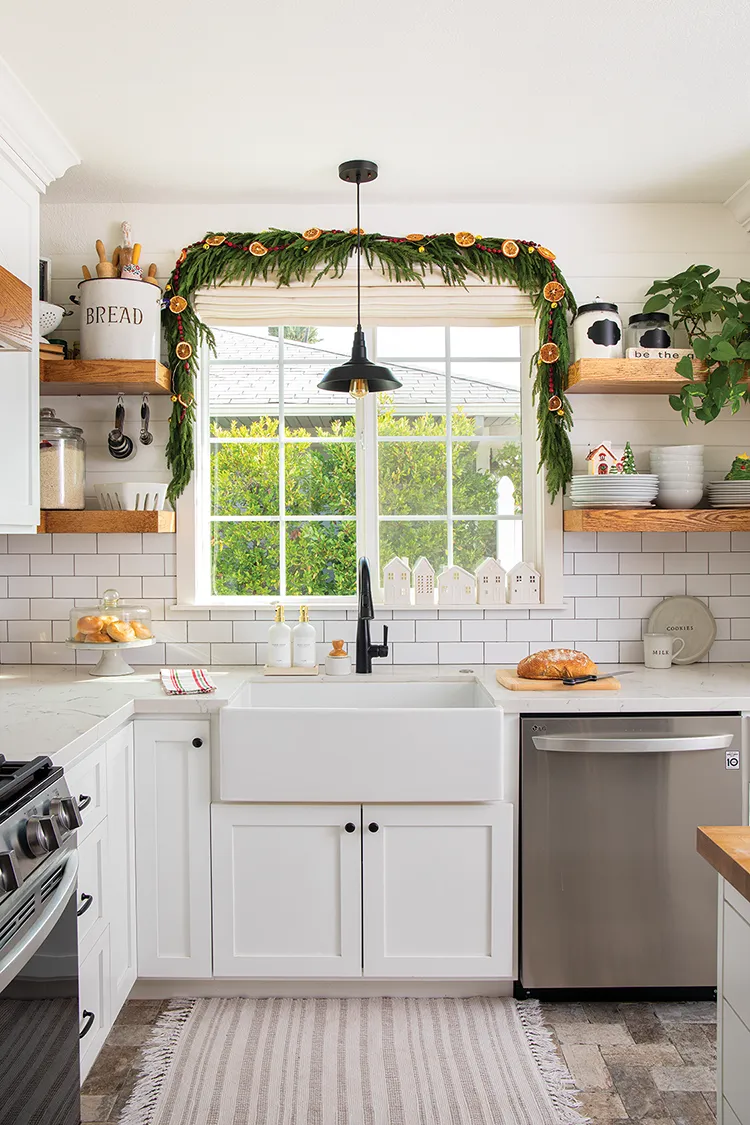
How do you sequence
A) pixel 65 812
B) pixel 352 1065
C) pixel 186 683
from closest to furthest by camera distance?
1. pixel 65 812
2. pixel 352 1065
3. pixel 186 683

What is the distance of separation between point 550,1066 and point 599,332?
7.61 ft

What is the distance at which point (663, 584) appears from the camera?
131 inches

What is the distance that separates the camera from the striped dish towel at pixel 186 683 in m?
2.70

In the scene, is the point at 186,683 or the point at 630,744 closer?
the point at 630,744

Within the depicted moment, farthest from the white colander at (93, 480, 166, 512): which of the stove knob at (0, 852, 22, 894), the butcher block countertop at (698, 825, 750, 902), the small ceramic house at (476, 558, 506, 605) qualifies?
the butcher block countertop at (698, 825, 750, 902)

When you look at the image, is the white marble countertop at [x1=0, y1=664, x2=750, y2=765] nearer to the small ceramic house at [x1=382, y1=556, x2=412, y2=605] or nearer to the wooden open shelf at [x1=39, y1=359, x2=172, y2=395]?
the small ceramic house at [x1=382, y1=556, x2=412, y2=605]

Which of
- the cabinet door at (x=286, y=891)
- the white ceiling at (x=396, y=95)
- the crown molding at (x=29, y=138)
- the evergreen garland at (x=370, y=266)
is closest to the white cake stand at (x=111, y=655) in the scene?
the evergreen garland at (x=370, y=266)

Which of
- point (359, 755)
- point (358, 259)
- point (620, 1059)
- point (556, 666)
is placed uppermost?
point (358, 259)

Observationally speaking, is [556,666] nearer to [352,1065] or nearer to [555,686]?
[555,686]

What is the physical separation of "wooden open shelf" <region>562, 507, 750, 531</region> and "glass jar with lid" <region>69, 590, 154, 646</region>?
1.59 metres

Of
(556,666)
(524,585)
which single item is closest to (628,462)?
(524,585)

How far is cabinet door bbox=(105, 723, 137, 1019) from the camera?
7.89 ft

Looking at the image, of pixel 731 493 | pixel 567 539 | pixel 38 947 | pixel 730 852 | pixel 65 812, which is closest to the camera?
pixel 730 852

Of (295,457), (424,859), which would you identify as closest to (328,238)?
(295,457)
